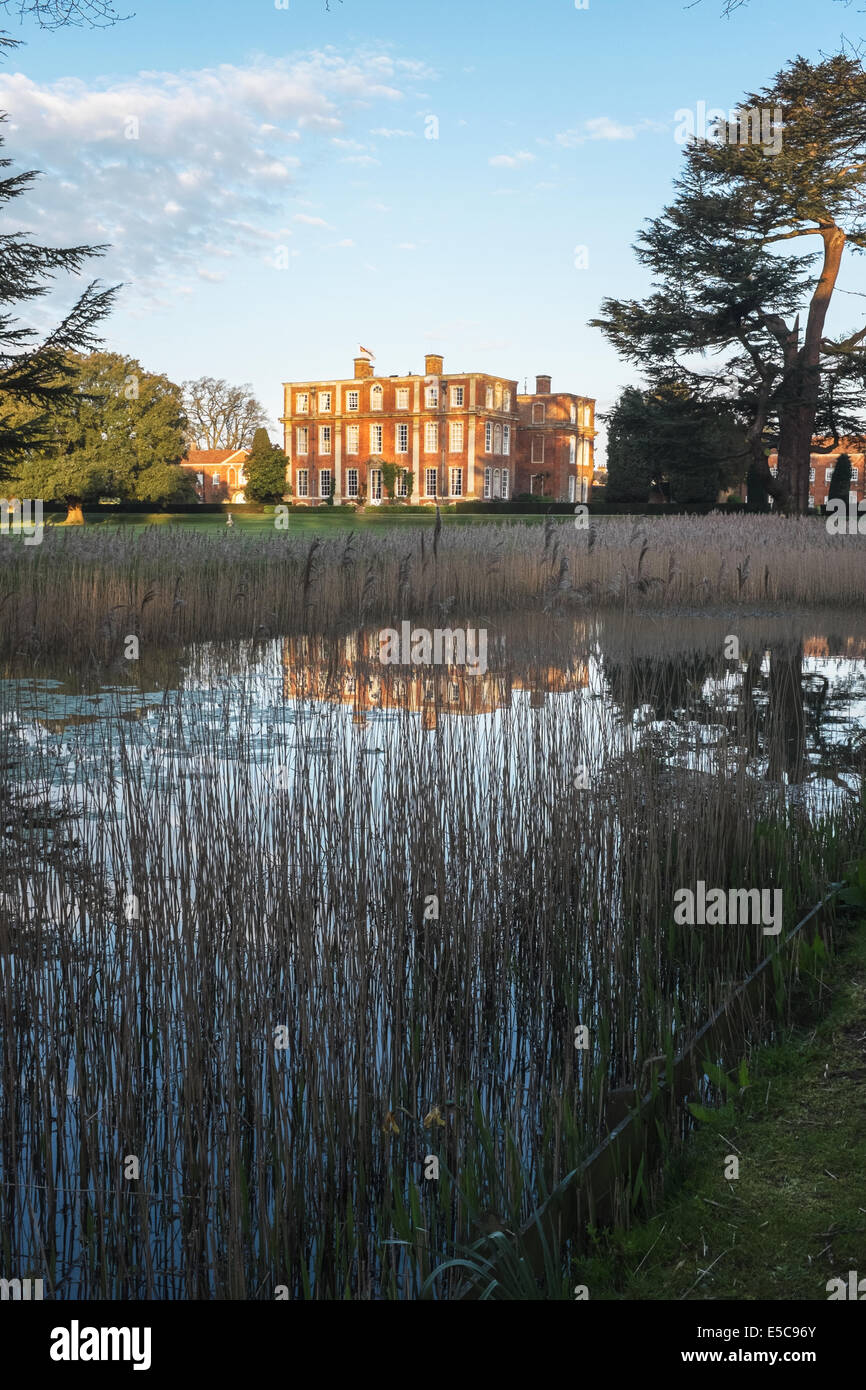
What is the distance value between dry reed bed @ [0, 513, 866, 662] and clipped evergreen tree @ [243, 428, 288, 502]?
29059 millimetres

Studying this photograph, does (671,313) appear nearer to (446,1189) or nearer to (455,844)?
(455,844)

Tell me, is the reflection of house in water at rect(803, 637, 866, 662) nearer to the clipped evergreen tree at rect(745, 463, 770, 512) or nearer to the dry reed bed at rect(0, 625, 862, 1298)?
the dry reed bed at rect(0, 625, 862, 1298)

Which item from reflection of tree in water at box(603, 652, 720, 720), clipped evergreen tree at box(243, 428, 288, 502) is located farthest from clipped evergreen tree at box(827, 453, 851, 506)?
reflection of tree in water at box(603, 652, 720, 720)

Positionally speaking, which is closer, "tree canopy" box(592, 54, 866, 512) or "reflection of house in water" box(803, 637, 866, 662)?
"reflection of house in water" box(803, 637, 866, 662)

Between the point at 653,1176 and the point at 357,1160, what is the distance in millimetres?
635

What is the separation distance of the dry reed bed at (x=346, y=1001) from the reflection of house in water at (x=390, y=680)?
1670 millimetres

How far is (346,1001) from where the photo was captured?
287 centimetres

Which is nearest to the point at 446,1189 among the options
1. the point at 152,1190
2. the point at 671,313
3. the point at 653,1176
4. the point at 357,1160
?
the point at 357,1160

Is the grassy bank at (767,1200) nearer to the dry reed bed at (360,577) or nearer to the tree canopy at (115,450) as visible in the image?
the dry reed bed at (360,577)

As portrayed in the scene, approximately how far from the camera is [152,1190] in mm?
2275

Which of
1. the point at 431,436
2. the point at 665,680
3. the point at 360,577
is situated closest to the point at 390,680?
the point at 665,680

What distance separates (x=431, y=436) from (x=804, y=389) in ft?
108

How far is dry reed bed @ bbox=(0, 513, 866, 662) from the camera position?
8.86 metres

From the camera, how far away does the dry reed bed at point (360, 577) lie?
8.86 meters
